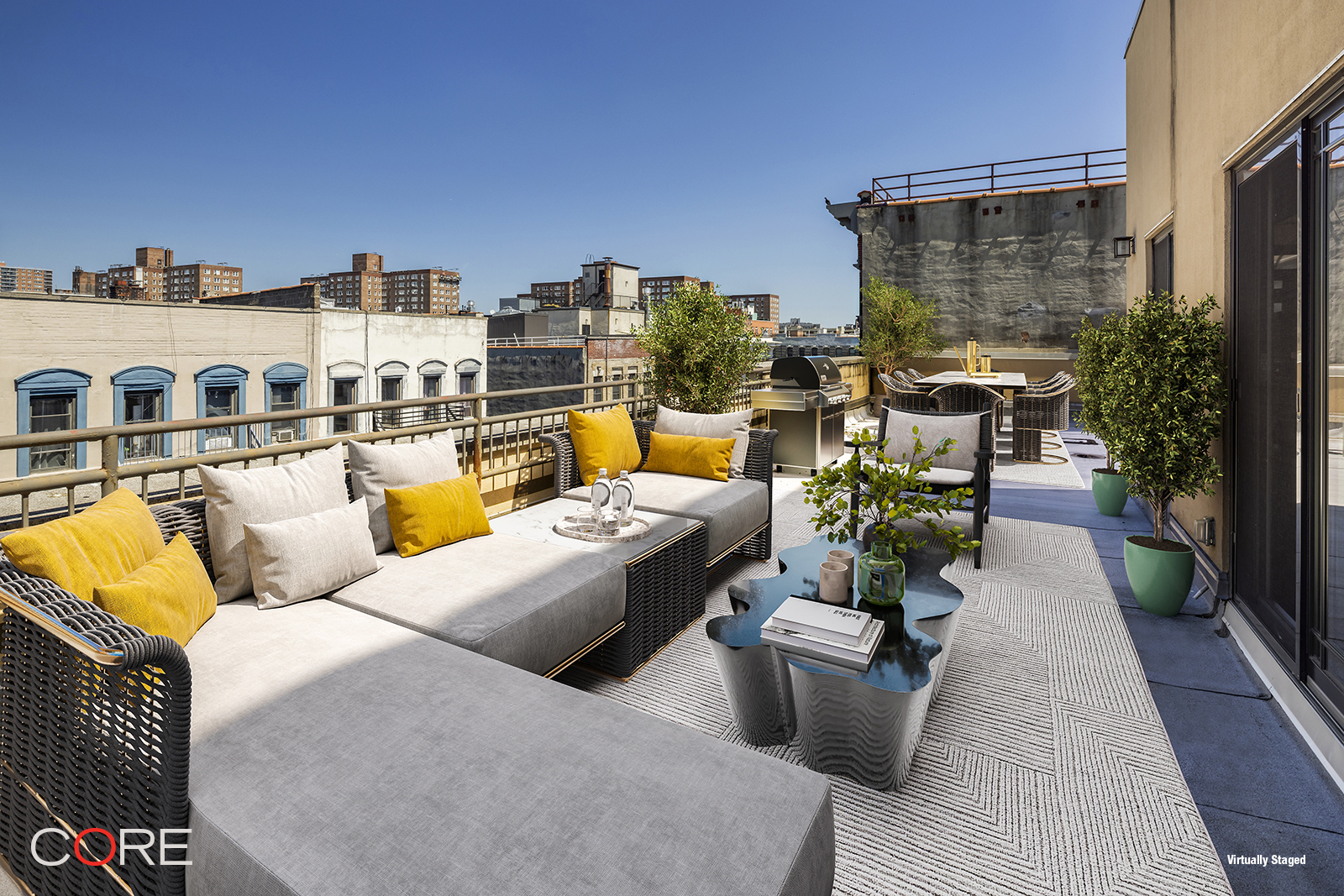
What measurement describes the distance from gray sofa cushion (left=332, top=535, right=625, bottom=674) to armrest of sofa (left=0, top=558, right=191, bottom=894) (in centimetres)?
75

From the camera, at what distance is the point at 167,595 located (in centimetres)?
158

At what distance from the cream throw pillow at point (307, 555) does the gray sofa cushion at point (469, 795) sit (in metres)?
0.43

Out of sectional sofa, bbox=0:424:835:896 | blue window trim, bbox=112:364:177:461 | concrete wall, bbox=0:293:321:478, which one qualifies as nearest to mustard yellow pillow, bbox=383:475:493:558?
sectional sofa, bbox=0:424:835:896

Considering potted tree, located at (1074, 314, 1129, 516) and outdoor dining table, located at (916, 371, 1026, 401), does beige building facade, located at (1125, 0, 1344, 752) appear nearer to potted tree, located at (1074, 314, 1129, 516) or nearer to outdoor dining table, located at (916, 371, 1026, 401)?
potted tree, located at (1074, 314, 1129, 516)

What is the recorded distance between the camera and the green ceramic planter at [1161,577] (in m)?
3.04

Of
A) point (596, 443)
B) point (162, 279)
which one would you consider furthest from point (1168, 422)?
point (162, 279)

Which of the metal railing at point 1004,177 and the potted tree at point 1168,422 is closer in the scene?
the potted tree at point 1168,422

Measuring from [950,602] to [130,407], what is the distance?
16.4 m

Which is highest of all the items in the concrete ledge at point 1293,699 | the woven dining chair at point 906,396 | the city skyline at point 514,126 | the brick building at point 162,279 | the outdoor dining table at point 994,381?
the city skyline at point 514,126

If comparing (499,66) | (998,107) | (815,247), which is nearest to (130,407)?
(499,66)

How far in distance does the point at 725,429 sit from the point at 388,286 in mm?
28785

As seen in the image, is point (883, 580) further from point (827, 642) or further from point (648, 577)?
point (648, 577)

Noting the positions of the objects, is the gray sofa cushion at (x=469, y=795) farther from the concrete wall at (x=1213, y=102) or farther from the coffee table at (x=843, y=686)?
the concrete wall at (x=1213, y=102)

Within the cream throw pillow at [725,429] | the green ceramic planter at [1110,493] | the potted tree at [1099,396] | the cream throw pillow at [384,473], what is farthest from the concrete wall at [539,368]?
the cream throw pillow at [384,473]
